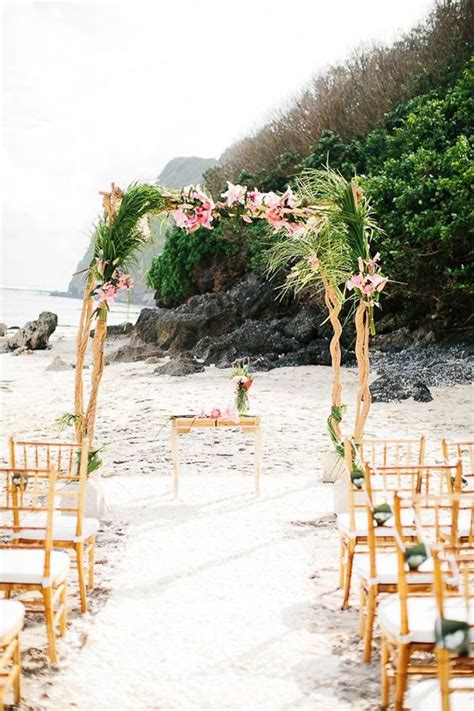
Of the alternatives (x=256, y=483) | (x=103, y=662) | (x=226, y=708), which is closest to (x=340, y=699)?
(x=226, y=708)

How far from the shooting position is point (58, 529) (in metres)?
4.14

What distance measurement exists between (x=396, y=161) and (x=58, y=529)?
13.0 metres

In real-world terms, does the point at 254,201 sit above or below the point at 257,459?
above

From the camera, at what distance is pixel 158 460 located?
8.19 metres

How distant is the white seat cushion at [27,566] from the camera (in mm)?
3371

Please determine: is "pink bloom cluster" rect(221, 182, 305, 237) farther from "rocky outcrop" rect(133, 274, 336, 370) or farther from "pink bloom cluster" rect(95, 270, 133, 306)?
"rocky outcrop" rect(133, 274, 336, 370)

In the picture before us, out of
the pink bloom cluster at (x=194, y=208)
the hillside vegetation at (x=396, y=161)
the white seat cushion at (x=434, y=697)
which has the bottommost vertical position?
the white seat cushion at (x=434, y=697)

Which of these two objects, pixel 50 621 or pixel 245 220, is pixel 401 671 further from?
pixel 245 220

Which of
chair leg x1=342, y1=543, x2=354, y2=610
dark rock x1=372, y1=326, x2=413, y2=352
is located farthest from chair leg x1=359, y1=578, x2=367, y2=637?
dark rock x1=372, y1=326, x2=413, y2=352

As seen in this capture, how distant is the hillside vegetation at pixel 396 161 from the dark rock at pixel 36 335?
10.4 feet

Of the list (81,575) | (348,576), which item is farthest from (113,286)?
(348,576)

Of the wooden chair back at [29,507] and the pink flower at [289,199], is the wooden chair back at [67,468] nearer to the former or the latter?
the wooden chair back at [29,507]

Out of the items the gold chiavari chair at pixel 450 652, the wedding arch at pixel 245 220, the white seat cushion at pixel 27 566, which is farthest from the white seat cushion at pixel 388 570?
the wedding arch at pixel 245 220

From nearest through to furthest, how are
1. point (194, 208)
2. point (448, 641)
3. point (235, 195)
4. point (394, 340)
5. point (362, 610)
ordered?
1. point (448, 641)
2. point (362, 610)
3. point (194, 208)
4. point (235, 195)
5. point (394, 340)
